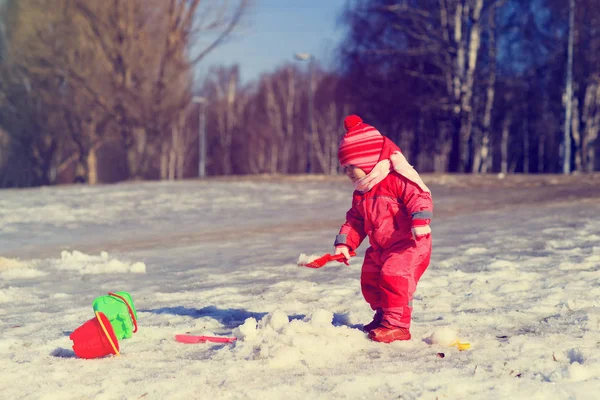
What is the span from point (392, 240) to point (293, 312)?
88 centimetres

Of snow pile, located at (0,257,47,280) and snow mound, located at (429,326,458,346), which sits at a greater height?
snow mound, located at (429,326,458,346)

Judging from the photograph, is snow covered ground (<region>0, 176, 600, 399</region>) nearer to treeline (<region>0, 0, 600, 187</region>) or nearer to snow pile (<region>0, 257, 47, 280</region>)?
snow pile (<region>0, 257, 47, 280</region>)

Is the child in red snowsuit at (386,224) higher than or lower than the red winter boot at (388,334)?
higher

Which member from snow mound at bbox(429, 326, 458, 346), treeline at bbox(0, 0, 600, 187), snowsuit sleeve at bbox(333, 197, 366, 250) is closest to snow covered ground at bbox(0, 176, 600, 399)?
snow mound at bbox(429, 326, 458, 346)

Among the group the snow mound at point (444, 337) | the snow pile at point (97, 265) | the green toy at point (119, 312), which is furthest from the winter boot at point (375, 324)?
the snow pile at point (97, 265)

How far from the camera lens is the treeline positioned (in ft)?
79.8

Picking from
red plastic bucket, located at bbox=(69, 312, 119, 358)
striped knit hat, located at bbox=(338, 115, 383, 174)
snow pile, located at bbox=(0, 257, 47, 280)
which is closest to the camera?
red plastic bucket, located at bbox=(69, 312, 119, 358)

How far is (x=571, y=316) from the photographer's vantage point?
390 centimetres

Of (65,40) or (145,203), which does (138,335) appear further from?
(65,40)

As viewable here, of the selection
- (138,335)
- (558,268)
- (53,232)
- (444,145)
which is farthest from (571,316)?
(444,145)

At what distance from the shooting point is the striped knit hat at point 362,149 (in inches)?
147

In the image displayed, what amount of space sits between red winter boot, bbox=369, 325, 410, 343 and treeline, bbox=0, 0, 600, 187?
65.2 feet

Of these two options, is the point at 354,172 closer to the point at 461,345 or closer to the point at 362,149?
the point at 362,149

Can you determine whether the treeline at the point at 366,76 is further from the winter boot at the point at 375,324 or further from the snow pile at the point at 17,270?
the winter boot at the point at 375,324
